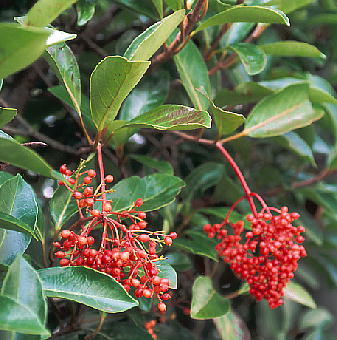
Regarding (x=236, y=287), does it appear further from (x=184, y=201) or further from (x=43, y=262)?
(x=43, y=262)

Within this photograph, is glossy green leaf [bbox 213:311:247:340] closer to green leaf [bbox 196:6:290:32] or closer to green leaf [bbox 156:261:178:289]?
green leaf [bbox 156:261:178:289]

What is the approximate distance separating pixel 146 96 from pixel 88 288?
500mm

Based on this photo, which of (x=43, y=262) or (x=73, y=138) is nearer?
(x=43, y=262)

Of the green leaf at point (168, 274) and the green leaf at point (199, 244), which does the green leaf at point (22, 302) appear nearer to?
the green leaf at point (168, 274)

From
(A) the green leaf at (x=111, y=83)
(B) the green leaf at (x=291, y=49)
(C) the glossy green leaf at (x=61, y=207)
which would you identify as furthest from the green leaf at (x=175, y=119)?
(B) the green leaf at (x=291, y=49)

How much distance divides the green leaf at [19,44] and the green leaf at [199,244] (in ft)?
1.62

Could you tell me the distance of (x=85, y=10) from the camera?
94 cm

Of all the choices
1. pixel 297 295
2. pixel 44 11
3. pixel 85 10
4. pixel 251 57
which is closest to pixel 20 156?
pixel 44 11

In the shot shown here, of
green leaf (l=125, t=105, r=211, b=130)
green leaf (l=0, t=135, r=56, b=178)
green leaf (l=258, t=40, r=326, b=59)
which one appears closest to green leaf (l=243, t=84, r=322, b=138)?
green leaf (l=258, t=40, r=326, b=59)

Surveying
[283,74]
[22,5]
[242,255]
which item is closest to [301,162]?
[283,74]

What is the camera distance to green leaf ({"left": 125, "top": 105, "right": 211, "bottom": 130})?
715 millimetres

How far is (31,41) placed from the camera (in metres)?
0.53

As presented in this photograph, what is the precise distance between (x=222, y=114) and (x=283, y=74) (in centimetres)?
46

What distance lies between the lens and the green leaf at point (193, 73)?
3.13 ft
